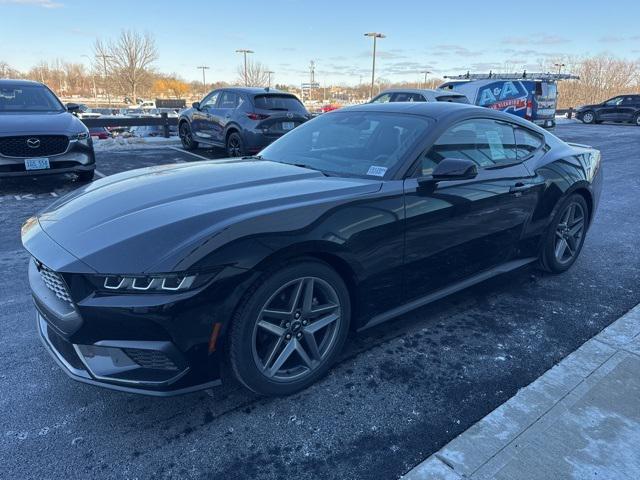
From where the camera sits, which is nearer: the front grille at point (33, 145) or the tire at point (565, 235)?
the tire at point (565, 235)

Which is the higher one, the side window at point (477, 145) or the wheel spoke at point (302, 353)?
the side window at point (477, 145)

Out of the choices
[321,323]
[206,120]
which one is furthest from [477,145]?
[206,120]

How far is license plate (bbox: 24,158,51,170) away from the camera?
6.46 meters

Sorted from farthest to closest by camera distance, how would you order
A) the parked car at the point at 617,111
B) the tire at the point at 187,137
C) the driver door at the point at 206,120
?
the parked car at the point at 617,111 < the tire at the point at 187,137 < the driver door at the point at 206,120

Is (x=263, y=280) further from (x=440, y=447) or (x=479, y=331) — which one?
(x=479, y=331)

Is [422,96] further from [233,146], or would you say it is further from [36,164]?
[36,164]

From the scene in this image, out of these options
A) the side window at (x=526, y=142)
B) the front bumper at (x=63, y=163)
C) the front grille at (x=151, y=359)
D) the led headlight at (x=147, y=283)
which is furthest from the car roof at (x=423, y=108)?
the front bumper at (x=63, y=163)

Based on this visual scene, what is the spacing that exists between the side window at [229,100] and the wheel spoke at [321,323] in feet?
27.6

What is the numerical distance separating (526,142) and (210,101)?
8803 mm

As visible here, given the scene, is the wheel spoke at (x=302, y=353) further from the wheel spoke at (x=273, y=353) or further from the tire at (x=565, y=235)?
the tire at (x=565, y=235)

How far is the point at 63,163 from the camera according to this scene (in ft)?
22.3

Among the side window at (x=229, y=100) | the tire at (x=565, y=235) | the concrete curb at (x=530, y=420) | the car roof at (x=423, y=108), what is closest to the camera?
the concrete curb at (x=530, y=420)

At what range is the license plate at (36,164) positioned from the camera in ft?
21.2

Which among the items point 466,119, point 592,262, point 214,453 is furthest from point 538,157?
point 214,453
